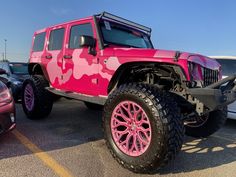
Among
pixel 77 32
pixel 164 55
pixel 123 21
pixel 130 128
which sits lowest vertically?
pixel 130 128

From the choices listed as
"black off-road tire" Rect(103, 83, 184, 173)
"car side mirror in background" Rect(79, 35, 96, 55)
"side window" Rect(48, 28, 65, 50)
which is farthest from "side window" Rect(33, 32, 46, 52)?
"black off-road tire" Rect(103, 83, 184, 173)

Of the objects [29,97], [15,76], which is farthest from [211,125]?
[15,76]

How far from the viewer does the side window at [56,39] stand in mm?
5362

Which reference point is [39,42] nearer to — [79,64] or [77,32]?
[77,32]

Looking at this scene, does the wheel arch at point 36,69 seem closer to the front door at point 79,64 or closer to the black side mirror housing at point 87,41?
the front door at point 79,64

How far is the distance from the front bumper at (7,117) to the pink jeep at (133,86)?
1182 millimetres

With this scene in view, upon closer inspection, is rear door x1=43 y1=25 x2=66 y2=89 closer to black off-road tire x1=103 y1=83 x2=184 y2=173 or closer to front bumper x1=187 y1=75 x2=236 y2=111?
black off-road tire x1=103 y1=83 x2=184 y2=173

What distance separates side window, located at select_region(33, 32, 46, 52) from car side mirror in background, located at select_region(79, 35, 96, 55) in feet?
7.18

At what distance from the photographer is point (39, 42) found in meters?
6.23

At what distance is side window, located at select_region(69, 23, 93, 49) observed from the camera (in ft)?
15.4

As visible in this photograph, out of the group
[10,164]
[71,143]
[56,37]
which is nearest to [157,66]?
[71,143]

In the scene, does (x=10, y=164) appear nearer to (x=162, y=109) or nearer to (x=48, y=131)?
(x=48, y=131)

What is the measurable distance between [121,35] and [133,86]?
5.39ft

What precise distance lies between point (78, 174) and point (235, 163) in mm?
2280
